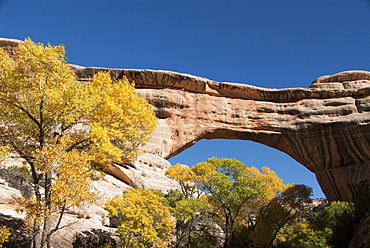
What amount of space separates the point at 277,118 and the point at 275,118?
0.69ft

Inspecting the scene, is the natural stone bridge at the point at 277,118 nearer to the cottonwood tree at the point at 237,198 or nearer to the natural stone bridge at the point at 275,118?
the natural stone bridge at the point at 275,118

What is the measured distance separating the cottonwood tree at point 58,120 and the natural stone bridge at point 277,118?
17.9 metres

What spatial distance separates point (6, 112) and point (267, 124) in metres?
27.2

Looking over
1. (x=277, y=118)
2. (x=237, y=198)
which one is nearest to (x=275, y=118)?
(x=277, y=118)

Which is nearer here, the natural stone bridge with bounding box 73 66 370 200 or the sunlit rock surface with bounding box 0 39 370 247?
the sunlit rock surface with bounding box 0 39 370 247

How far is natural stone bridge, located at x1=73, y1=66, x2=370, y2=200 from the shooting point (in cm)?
3325

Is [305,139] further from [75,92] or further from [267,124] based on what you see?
[75,92]

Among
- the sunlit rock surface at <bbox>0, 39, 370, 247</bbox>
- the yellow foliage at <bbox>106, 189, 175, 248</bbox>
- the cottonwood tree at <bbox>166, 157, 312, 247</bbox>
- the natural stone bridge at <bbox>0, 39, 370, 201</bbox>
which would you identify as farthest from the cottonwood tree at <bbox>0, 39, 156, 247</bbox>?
the natural stone bridge at <bbox>0, 39, 370, 201</bbox>

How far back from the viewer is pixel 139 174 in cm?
2595

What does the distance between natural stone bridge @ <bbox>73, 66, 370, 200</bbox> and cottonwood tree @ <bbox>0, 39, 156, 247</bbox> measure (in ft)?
58.6

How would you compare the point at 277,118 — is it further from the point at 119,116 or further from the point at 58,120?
the point at 58,120

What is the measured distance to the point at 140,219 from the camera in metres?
14.9

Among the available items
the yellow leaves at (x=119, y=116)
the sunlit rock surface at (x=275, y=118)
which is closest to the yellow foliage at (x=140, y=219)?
the yellow leaves at (x=119, y=116)

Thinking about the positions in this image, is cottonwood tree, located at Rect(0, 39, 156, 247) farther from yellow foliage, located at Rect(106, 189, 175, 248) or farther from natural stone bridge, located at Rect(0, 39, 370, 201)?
natural stone bridge, located at Rect(0, 39, 370, 201)
